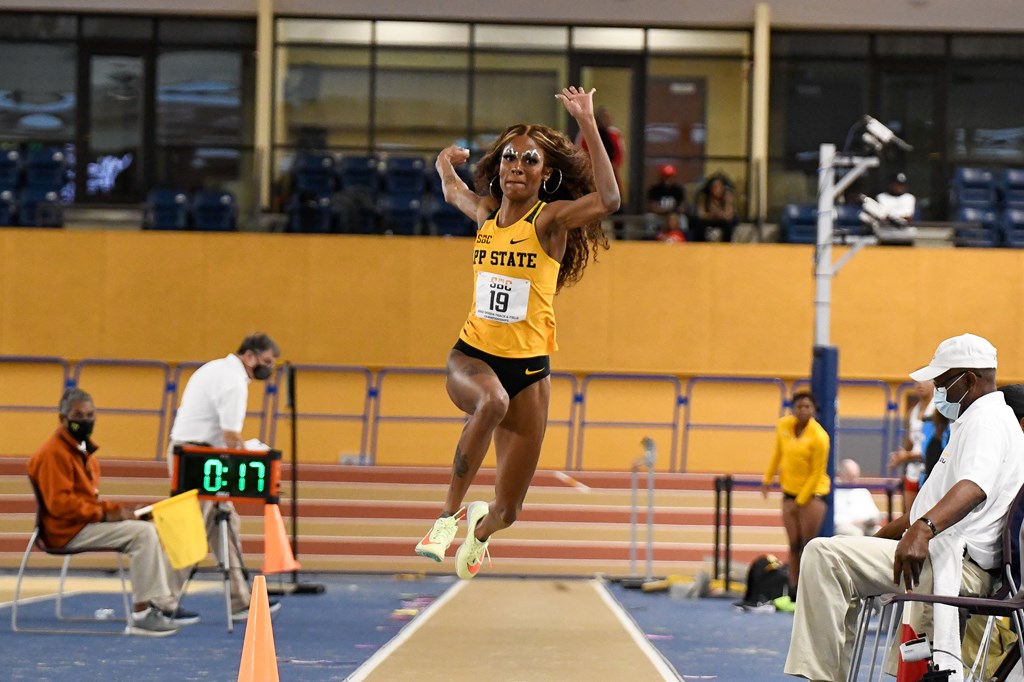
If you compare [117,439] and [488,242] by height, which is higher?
[488,242]

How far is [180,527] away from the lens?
31.5ft

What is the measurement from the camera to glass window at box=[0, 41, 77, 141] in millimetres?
20953

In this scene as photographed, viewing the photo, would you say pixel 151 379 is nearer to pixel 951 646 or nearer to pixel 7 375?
pixel 7 375

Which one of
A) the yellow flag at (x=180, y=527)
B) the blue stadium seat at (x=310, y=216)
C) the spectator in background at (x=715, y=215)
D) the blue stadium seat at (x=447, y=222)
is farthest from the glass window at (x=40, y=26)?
the yellow flag at (x=180, y=527)

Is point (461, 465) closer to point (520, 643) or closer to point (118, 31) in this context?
point (520, 643)

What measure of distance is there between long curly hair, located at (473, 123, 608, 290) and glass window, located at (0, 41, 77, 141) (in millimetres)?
15758

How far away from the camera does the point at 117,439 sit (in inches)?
712

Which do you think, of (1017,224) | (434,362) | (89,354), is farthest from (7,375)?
(1017,224)

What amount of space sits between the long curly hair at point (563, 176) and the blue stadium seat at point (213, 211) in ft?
41.8

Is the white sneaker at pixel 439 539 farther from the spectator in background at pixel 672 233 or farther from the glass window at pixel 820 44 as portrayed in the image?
the glass window at pixel 820 44

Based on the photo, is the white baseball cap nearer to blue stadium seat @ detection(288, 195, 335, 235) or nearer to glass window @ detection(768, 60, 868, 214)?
blue stadium seat @ detection(288, 195, 335, 235)

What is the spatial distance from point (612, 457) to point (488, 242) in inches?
488

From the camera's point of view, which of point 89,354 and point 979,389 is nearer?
point 979,389

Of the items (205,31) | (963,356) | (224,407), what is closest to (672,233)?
(205,31)
